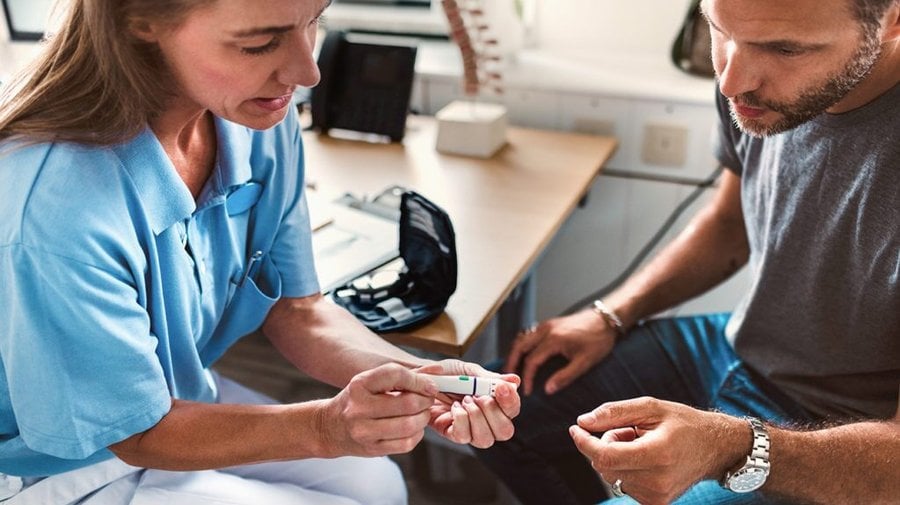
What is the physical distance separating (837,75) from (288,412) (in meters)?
0.74

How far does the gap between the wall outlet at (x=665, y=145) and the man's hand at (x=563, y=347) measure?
0.56 m

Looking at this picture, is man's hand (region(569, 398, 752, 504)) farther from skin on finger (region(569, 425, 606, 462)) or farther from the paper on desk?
the paper on desk

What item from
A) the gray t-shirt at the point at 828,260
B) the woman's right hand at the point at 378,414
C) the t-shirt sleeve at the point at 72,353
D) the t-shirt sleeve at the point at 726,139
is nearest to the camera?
the t-shirt sleeve at the point at 72,353

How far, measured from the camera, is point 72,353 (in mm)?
817

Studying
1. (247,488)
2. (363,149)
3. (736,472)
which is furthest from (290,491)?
(363,149)

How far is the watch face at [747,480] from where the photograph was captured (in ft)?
3.15

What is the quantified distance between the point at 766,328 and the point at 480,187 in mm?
568

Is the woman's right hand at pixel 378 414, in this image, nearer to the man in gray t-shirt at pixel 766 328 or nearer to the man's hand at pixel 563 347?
the man in gray t-shirt at pixel 766 328

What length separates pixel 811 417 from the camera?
1196mm

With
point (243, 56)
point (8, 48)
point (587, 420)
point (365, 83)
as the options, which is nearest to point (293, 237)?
point (243, 56)

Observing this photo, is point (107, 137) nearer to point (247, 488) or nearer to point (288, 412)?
point (288, 412)

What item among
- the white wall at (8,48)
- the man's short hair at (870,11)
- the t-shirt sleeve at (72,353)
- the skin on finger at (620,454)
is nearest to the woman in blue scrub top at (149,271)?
the t-shirt sleeve at (72,353)

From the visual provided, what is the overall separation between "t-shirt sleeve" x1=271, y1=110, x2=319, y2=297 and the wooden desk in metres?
0.16

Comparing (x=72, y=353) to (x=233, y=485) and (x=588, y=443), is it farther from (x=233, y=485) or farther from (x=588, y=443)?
(x=588, y=443)
